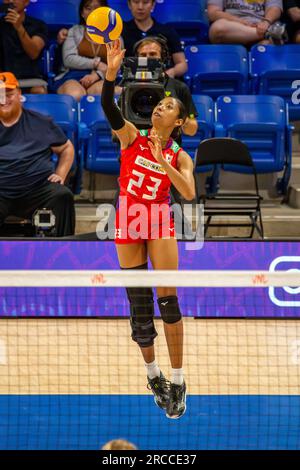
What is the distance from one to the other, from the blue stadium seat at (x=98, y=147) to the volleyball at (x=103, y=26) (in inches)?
146

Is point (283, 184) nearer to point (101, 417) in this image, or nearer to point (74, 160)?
point (74, 160)

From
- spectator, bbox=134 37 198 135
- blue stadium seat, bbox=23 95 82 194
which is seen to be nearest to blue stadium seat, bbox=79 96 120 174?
blue stadium seat, bbox=23 95 82 194

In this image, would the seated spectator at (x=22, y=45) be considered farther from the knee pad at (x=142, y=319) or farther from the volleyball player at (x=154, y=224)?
the knee pad at (x=142, y=319)

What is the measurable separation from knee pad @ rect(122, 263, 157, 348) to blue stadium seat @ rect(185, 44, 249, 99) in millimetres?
4951

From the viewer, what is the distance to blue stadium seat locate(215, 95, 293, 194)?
9.85 metres

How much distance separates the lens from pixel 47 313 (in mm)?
8000

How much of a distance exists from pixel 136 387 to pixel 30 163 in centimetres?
307

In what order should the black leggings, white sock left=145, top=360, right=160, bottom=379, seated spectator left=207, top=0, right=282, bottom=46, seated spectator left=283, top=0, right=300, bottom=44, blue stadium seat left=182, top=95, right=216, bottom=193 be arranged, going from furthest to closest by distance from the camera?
seated spectator left=283, top=0, right=300, bottom=44 < seated spectator left=207, top=0, right=282, bottom=46 < blue stadium seat left=182, top=95, right=216, bottom=193 < the black leggings < white sock left=145, top=360, right=160, bottom=379

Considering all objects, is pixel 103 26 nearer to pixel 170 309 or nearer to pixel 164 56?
pixel 164 56

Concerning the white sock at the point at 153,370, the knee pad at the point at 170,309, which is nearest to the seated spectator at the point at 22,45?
the knee pad at the point at 170,309

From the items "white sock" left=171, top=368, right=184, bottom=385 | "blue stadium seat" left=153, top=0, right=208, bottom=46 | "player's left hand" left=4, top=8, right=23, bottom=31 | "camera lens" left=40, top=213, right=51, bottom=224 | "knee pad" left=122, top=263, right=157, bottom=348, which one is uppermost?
"blue stadium seat" left=153, top=0, right=208, bottom=46

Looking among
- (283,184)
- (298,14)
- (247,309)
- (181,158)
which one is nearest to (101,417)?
(181,158)

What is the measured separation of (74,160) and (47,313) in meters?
2.26

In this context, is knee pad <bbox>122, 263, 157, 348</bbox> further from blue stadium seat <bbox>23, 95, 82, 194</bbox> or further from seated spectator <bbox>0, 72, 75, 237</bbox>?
blue stadium seat <bbox>23, 95, 82, 194</bbox>
